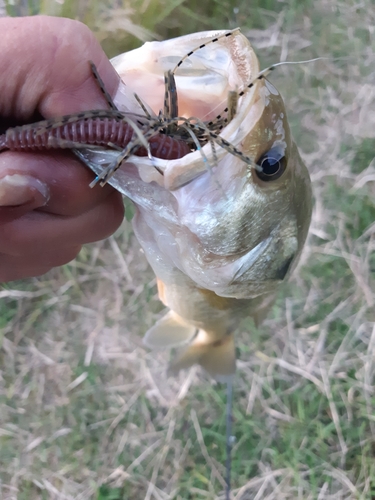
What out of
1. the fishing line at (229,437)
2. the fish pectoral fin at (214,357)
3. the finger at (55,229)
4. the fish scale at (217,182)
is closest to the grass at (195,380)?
the fishing line at (229,437)

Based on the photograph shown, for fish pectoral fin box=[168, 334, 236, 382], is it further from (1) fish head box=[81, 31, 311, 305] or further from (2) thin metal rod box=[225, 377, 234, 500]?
(1) fish head box=[81, 31, 311, 305]

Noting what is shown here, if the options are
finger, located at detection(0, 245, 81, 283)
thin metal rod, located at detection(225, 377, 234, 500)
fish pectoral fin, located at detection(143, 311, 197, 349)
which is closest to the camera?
finger, located at detection(0, 245, 81, 283)

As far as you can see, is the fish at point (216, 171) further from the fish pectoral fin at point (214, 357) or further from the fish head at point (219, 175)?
the fish pectoral fin at point (214, 357)

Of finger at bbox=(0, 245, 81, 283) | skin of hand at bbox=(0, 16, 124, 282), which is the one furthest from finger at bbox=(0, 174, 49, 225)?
finger at bbox=(0, 245, 81, 283)

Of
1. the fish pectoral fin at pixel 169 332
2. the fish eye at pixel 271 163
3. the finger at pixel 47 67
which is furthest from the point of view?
the fish pectoral fin at pixel 169 332

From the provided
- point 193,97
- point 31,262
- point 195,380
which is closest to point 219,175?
point 193,97

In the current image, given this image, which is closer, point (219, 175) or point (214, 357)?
point (219, 175)

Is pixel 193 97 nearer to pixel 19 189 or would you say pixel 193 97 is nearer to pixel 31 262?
pixel 19 189
